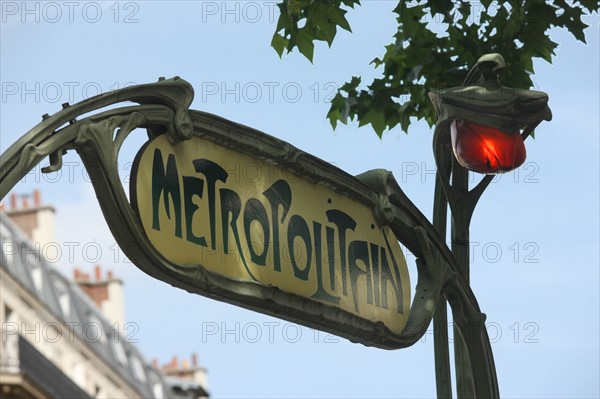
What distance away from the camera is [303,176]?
5.11m

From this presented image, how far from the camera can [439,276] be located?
569 centimetres

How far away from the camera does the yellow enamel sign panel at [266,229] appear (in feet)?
14.8

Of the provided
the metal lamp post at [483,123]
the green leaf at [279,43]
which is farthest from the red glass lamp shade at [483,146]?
the green leaf at [279,43]

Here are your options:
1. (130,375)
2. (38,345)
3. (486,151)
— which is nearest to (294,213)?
(486,151)

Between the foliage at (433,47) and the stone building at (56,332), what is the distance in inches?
870

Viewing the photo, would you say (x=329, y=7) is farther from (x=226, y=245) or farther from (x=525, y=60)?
(x=226, y=245)

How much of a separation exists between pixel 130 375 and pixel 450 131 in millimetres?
42383

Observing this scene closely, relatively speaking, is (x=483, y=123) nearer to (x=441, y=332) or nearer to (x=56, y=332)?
(x=441, y=332)

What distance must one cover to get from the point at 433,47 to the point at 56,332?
3059 centimetres

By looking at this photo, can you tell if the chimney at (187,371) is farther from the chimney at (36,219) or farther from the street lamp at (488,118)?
the street lamp at (488,118)

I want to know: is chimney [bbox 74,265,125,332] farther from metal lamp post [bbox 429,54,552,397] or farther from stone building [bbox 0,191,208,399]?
metal lamp post [bbox 429,54,552,397]

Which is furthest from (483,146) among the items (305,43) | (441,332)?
(305,43)

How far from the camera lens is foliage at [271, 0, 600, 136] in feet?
29.7

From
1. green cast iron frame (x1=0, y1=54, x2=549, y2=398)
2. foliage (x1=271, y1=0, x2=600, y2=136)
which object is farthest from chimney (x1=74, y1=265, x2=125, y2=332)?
green cast iron frame (x1=0, y1=54, x2=549, y2=398)
